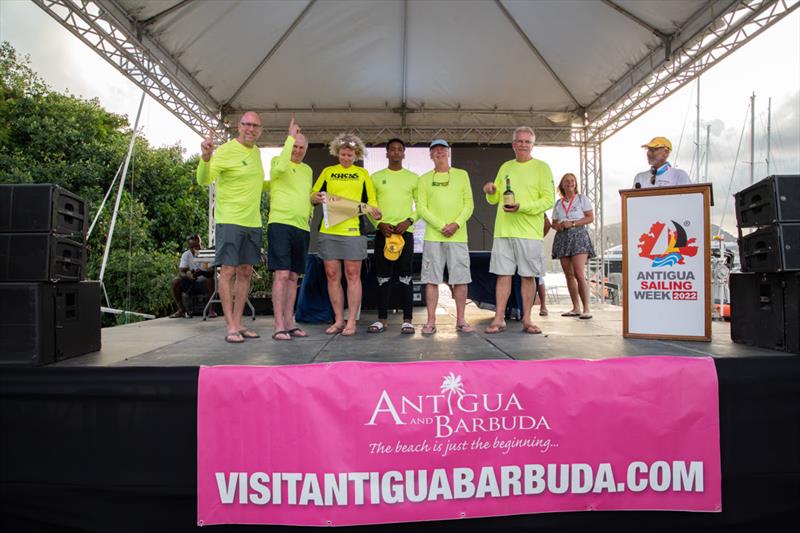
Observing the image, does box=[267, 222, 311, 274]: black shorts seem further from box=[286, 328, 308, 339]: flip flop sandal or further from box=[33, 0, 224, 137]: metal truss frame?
box=[33, 0, 224, 137]: metal truss frame

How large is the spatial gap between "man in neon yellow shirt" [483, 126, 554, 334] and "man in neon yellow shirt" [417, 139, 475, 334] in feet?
0.75

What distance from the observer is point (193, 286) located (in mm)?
5785

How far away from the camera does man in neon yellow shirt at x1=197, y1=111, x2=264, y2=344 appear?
3160 millimetres

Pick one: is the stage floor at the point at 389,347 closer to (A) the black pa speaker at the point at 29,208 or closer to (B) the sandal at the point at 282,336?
(B) the sandal at the point at 282,336

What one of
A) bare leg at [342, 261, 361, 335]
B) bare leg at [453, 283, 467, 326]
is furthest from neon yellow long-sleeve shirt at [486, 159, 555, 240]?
bare leg at [342, 261, 361, 335]

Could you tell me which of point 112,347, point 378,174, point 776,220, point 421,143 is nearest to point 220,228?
point 112,347

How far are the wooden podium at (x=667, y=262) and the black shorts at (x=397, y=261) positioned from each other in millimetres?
1590

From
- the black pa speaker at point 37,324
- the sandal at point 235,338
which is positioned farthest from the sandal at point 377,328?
the black pa speaker at point 37,324

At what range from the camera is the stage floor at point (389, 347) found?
2365 mm

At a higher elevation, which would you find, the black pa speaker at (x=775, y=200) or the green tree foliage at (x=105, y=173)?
the green tree foliage at (x=105, y=173)

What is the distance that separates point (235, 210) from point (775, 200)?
3.22 metres

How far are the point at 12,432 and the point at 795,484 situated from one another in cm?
330

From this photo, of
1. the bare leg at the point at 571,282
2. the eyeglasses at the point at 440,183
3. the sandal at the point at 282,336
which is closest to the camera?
the sandal at the point at 282,336

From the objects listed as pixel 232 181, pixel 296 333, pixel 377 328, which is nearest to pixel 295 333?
pixel 296 333
